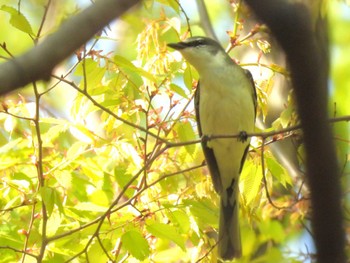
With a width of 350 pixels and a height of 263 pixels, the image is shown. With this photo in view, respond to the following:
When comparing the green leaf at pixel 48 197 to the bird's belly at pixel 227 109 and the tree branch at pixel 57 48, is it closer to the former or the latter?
the bird's belly at pixel 227 109

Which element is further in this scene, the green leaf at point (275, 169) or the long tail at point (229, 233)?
the long tail at point (229, 233)

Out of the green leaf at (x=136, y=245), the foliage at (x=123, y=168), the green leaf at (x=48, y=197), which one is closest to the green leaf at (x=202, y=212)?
the foliage at (x=123, y=168)

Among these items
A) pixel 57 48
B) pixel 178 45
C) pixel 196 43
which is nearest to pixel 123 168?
pixel 178 45

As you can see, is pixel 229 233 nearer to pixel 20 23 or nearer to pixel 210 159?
pixel 210 159

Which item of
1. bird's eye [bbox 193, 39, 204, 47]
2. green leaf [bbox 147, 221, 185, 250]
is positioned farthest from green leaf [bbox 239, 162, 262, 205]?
bird's eye [bbox 193, 39, 204, 47]

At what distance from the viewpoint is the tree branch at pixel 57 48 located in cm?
92

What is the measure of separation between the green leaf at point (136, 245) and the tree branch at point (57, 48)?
1758 mm

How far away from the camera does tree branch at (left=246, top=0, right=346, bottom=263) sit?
820mm

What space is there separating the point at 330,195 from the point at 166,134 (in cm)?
235

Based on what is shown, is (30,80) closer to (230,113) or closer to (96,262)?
(96,262)

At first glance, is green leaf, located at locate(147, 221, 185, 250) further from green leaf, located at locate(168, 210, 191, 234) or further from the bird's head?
the bird's head

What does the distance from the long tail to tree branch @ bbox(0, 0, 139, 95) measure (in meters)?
2.58

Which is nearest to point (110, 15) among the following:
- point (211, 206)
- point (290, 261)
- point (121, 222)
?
point (121, 222)

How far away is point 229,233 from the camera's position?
3.62 m
